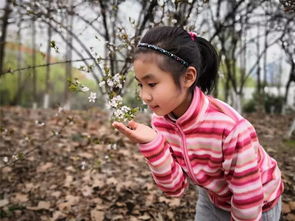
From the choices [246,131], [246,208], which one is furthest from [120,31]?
[246,208]

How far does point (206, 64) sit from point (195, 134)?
0.36m

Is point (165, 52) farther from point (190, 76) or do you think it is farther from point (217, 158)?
point (217, 158)

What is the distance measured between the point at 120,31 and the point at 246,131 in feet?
4.62

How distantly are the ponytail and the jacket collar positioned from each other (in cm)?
8

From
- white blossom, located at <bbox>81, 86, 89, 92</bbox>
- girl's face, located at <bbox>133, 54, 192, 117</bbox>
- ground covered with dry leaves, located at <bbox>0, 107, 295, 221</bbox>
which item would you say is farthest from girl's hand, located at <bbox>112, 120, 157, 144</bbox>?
ground covered with dry leaves, located at <bbox>0, 107, 295, 221</bbox>

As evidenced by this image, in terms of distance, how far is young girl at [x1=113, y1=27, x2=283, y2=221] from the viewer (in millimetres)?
1510

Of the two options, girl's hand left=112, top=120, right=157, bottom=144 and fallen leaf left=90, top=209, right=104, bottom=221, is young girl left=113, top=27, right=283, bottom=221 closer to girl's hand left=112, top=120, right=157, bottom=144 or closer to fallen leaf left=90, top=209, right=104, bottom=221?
girl's hand left=112, top=120, right=157, bottom=144

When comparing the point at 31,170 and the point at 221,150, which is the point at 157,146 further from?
the point at 31,170

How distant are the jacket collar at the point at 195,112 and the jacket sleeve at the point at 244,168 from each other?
171 millimetres

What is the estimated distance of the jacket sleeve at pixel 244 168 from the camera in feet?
4.94

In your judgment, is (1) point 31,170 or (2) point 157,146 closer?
(2) point 157,146

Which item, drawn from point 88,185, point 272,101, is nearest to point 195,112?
point 88,185

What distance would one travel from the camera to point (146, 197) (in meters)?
3.52

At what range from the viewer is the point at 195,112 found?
5.35 ft
